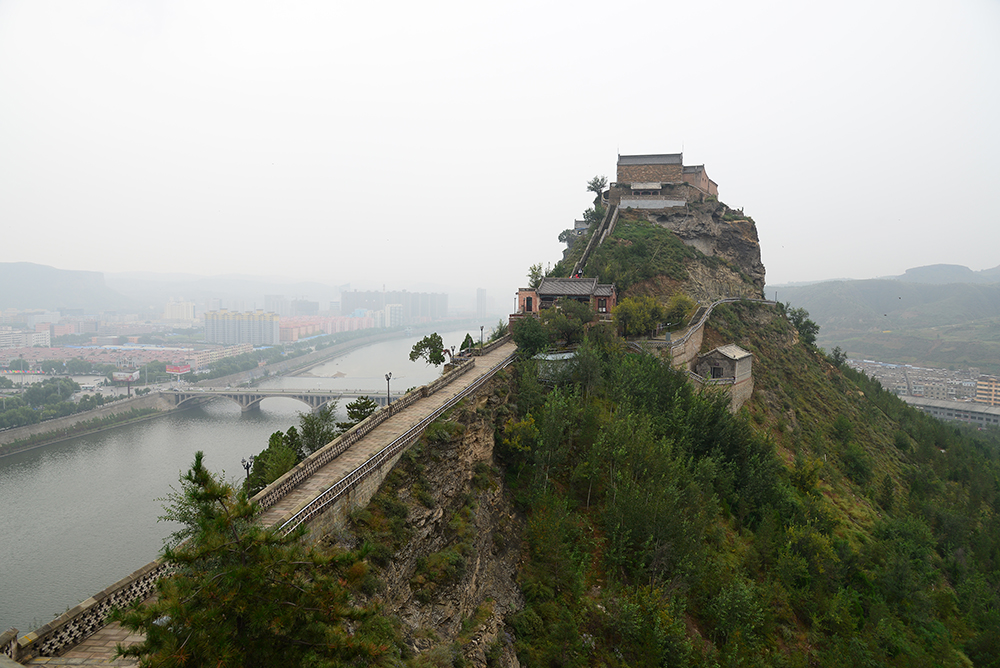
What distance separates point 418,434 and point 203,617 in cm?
801

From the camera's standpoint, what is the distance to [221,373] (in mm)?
70875

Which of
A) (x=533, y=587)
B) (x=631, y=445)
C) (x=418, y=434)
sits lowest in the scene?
(x=533, y=587)

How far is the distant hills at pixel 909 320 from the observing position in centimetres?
11606

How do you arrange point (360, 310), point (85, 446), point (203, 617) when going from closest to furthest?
point (203, 617), point (85, 446), point (360, 310)

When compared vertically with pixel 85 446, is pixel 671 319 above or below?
above

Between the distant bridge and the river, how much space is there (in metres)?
1.33

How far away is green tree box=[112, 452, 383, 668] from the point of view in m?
4.52

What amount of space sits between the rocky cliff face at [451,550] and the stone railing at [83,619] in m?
2.78

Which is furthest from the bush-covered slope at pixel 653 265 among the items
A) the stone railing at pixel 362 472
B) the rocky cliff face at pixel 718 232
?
the stone railing at pixel 362 472

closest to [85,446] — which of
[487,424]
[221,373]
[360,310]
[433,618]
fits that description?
[221,373]

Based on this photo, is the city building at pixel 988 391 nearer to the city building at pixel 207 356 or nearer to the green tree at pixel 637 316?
the green tree at pixel 637 316

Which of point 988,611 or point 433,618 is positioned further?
point 988,611

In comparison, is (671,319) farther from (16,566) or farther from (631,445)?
(16,566)

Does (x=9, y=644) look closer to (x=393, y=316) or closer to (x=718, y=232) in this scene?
(x=718, y=232)
